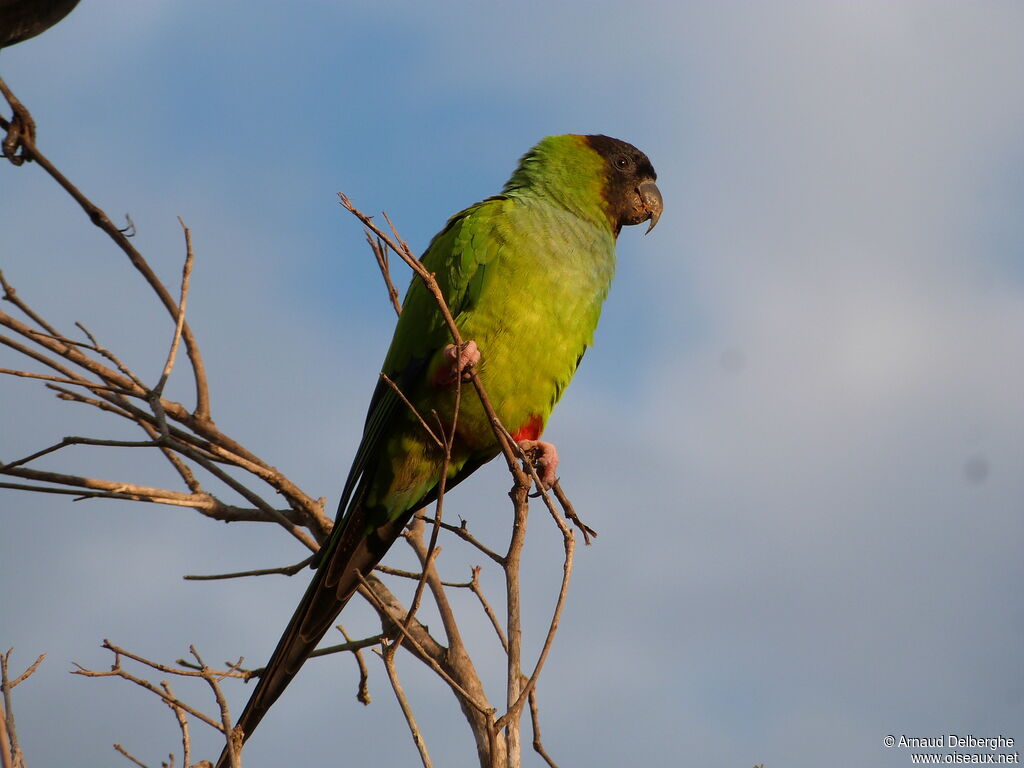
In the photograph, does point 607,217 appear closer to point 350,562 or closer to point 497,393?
point 497,393

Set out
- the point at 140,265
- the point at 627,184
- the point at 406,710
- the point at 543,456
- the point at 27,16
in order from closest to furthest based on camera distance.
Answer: the point at 406,710
the point at 140,265
the point at 543,456
the point at 27,16
the point at 627,184

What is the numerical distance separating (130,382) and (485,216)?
1769 mm

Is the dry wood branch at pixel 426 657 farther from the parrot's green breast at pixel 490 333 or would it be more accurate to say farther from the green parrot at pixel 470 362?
the parrot's green breast at pixel 490 333

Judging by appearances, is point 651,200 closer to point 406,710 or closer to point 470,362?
point 470,362

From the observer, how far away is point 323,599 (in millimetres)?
3793

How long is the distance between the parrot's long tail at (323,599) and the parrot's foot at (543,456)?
61cm

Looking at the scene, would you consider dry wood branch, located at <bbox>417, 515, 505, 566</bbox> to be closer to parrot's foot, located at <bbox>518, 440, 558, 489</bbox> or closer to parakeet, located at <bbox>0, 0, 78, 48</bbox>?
parrot's foot, located at <bbox>518, 440, 558, 489</bbox>

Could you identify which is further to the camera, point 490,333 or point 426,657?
point 490,333

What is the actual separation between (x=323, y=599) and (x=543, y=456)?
1.11 m

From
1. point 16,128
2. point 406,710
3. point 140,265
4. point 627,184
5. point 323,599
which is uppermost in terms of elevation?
point 627,184

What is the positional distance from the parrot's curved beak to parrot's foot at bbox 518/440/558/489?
1.63 meters

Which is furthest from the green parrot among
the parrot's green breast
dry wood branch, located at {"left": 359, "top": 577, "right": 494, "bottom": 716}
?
dry wood branch, located at {"left": 359, "top": 577, "right": 494, "bottom": 716}

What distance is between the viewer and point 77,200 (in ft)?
11.1

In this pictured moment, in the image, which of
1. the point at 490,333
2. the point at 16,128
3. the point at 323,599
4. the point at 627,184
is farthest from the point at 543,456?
the point at 16,128
